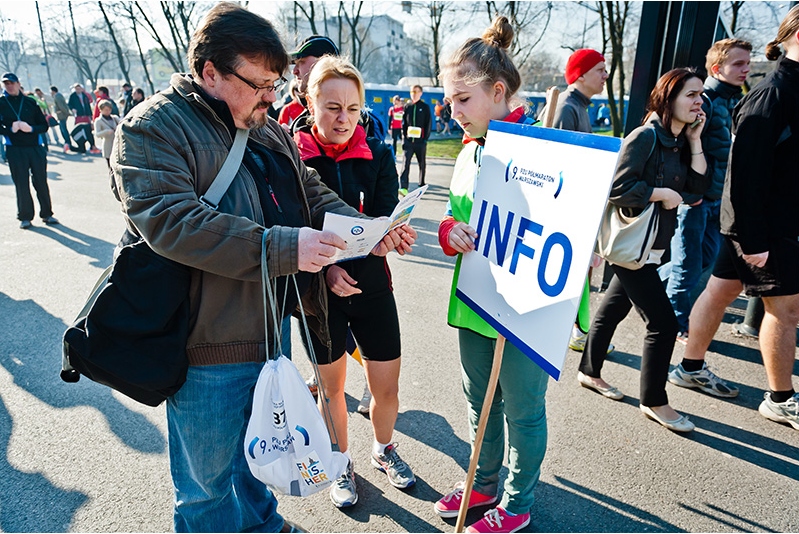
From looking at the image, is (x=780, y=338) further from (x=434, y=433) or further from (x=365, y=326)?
(x=365, y=326)

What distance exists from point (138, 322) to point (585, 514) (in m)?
2.09

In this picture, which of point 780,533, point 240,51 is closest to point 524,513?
point 780,533

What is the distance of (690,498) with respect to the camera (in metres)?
2.50

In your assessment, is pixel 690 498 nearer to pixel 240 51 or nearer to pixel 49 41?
pixel 240 51

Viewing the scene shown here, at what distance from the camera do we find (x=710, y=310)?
131 inches

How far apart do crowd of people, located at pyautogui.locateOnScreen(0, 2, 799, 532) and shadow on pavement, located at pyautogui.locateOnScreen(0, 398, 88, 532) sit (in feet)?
2.80

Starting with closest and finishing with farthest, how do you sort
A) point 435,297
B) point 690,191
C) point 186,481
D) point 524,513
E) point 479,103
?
point 186,481
point 479,103
point 524,513
point 690,191
point 435,297

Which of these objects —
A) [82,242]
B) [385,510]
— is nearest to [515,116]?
[385,510]

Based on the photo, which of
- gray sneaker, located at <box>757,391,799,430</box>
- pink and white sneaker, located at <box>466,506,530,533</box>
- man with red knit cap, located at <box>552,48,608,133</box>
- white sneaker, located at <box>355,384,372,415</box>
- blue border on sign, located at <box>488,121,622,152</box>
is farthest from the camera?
man with red knit cap, located at <box>552,48,608,133</box>

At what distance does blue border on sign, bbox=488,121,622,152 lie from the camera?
1442 millimetres

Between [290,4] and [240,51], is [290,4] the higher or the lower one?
the higher one

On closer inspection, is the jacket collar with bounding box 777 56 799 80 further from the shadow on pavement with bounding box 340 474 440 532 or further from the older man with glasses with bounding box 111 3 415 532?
the shadow on pavement with bounding box 340 474 440 532

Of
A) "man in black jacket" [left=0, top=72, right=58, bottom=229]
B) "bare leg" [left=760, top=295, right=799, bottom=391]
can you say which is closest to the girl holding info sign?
"bare leg" [left=760, top=295, right=799, bottom=391]

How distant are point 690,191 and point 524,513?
212 cm
